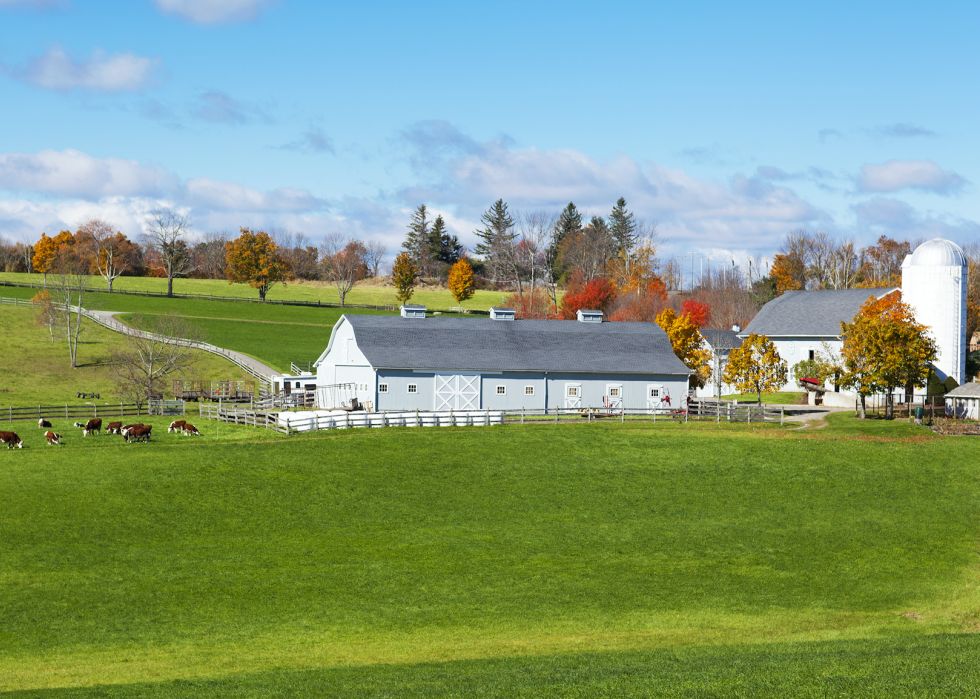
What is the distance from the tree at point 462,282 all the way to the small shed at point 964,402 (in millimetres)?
86469

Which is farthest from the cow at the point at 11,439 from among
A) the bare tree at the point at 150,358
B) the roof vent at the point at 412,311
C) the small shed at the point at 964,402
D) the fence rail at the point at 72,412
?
the small shed at the point at 964,402

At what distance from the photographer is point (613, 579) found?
1046 inches

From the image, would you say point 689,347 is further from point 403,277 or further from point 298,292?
point 298,292

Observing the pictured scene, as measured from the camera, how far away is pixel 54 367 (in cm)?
7906

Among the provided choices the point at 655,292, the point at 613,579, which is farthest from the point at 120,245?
the point at 613,579

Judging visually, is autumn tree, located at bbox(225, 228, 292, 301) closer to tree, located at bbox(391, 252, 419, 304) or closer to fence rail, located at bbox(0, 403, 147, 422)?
tree, located at bbox(391, 252, 419, 304)

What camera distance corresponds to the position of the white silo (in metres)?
63.8

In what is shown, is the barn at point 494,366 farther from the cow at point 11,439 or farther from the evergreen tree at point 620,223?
the evergreen tree at point 620,223

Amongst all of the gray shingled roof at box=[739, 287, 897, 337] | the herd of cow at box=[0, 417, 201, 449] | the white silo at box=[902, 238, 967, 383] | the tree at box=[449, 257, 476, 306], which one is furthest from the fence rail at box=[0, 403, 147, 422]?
the tree at box=[449, 257, 476, 306]

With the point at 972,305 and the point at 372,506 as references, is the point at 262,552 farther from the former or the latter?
the point at 972,305

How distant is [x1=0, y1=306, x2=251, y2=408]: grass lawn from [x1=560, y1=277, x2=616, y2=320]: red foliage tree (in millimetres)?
41195

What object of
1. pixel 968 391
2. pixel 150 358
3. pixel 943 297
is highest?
pixel 943 297

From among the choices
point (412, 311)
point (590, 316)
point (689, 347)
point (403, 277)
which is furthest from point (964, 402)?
point (403, 277)

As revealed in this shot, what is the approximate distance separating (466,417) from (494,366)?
8239 millimetres
